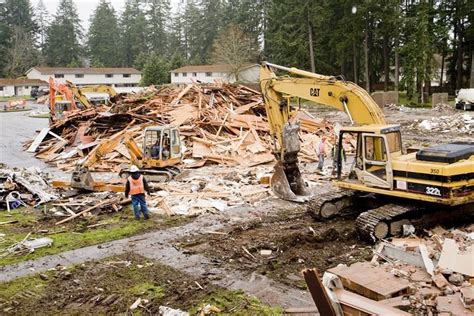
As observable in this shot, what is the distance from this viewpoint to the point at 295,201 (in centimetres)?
1471

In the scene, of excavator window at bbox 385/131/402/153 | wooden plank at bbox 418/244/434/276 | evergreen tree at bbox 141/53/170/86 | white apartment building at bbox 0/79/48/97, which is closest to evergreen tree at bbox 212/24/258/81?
evergreen tree at bbox 141/53/170/86

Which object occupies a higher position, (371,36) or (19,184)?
(371,36)

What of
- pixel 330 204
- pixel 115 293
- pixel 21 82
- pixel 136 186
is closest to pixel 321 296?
pixel 115 293

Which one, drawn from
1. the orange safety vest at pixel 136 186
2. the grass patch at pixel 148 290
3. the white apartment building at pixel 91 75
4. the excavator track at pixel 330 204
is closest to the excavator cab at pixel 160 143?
the orange safety vest at pixel 136 186

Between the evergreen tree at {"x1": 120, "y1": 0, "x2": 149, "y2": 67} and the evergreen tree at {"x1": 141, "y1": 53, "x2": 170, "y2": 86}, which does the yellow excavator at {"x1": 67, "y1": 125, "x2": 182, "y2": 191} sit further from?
the evergreen tree at {"x1": 120, "y1": 0, "x2": 149, "y2": 67}

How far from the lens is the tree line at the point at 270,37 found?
4825 cm

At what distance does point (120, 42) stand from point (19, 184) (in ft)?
297

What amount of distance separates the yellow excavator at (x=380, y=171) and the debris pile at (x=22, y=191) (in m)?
7.45

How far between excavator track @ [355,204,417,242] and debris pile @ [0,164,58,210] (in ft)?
31.4

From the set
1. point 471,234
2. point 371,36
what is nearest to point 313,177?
point 471,234

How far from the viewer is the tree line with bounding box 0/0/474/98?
48250 mm

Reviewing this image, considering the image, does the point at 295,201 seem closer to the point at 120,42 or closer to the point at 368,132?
the point at 368,132

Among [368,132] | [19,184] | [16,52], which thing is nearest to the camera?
[368,132]

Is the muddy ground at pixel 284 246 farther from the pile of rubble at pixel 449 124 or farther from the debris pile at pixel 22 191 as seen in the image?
the pile of rubble at pixel 449 124
